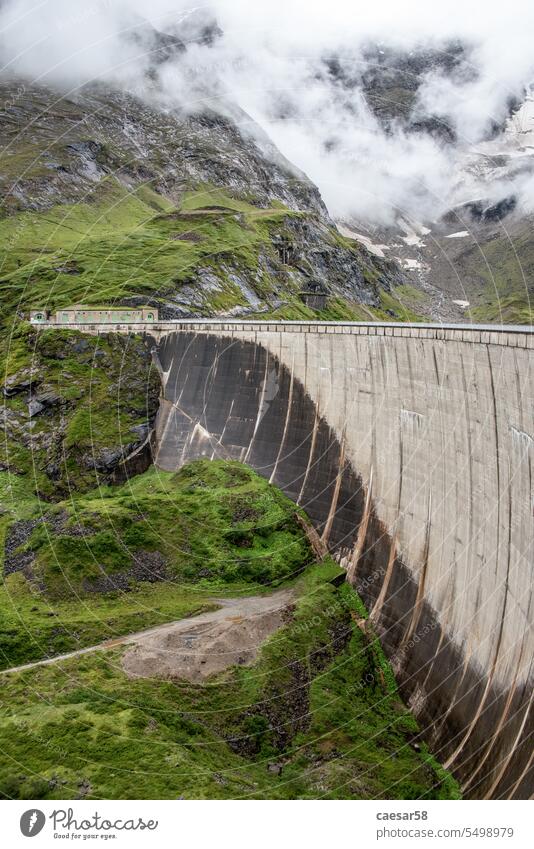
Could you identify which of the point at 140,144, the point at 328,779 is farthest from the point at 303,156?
the point at 328,779

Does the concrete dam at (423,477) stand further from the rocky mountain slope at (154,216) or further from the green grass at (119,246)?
the rocky mountain slope at (154,216)

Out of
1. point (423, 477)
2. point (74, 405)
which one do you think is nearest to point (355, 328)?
point (423, 477)

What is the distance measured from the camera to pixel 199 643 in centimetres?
3238

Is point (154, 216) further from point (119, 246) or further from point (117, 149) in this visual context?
point (117, 149)

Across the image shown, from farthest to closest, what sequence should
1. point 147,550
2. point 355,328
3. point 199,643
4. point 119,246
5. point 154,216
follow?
1. point 154,216
2. point 119,246
3. point 355,328
4. point 147,550
5. point 199,643

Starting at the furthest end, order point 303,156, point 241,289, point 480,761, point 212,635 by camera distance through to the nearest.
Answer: point 303,156, point 241,289, point 212,635, point 480,761

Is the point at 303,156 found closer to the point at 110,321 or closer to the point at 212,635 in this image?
the point at 110,321

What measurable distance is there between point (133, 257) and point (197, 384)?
157 feet

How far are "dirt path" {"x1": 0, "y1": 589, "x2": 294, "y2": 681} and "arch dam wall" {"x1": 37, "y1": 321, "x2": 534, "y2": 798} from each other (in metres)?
5.80

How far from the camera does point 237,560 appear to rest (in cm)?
3966

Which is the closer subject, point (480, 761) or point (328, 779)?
point (480, 761)

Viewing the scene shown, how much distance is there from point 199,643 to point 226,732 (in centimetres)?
523
